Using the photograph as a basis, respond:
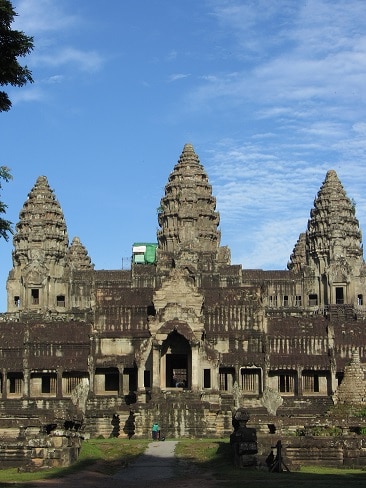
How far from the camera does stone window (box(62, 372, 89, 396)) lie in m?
68.8

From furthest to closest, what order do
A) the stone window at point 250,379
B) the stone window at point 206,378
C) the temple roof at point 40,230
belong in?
1. the temple roof at point 40,230
2. the stone window at point 250,379
3. the stone window at point 206,378

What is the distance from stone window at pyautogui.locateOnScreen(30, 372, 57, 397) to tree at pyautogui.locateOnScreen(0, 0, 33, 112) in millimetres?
43069

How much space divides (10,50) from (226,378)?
4389 centimetres

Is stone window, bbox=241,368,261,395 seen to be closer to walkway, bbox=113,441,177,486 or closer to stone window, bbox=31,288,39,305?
walkway, bbox=113,441,177,486

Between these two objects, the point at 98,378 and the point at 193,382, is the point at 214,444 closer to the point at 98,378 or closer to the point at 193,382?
the point at 193,382

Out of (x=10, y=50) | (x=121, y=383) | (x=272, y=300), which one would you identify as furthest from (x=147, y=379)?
(x=272, y=300)

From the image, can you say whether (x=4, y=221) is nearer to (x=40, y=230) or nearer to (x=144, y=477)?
(x=144, y=477)

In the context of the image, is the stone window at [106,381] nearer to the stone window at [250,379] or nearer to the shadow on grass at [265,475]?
the stone window at [250,379]

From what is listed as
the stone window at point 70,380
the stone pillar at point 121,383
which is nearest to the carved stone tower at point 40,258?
the stone window at point 70,380

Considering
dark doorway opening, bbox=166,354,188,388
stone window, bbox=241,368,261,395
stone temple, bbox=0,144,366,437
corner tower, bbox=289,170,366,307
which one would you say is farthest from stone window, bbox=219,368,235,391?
corner tower, bbox=289,170,366,307

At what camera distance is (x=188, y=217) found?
117 meters

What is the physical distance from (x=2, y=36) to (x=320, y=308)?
86.7m

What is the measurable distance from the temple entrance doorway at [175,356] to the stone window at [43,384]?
8186 millimetres

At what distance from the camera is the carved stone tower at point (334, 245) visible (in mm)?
114438
